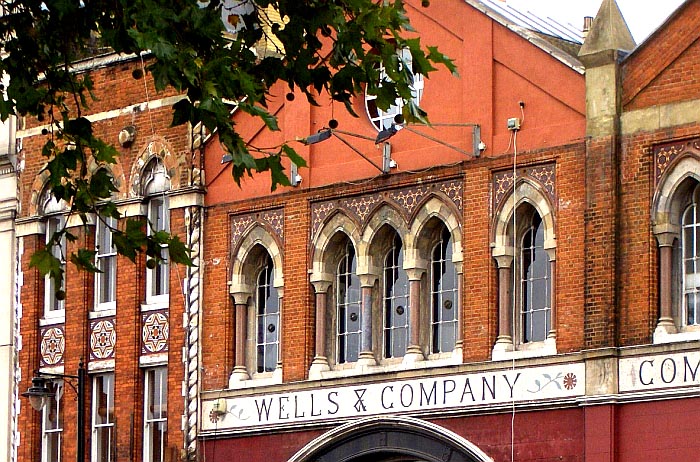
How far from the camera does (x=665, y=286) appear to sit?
95.3ft

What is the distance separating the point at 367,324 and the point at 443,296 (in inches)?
55.5

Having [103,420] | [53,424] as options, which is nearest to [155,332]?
[103,420]

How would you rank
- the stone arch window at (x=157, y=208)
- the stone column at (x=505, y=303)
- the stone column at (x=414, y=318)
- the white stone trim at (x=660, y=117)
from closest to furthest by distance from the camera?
the white stone trim at (x=660, y=117) → the stone column at (x=505, y=303) → the stone column at (x=414, y=318) → the stone arch window at (x=157, y=208)

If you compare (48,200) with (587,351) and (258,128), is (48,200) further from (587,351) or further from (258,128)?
(587,351)

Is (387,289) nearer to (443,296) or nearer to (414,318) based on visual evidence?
(414,318)

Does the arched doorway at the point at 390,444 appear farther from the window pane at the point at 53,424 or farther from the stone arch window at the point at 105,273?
the window pane at the point at 53,424

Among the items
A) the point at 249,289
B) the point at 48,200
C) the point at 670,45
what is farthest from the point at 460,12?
the point at 48,200

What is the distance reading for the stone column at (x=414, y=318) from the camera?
1261 inches

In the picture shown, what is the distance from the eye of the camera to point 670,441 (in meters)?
28.6

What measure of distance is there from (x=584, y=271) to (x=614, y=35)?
3290 millimetres

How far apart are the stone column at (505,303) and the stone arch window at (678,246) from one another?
2.63 meters

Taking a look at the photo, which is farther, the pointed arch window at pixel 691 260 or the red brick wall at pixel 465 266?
the red brick wall at pixel 465 266

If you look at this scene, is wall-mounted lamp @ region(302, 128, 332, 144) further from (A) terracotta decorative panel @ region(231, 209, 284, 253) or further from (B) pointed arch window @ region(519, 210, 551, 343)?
(B) pointed arch window @ region(519, 210, 551, 343)

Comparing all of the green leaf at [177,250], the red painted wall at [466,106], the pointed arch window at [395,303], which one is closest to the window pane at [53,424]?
the red painted wall at [466,106]
